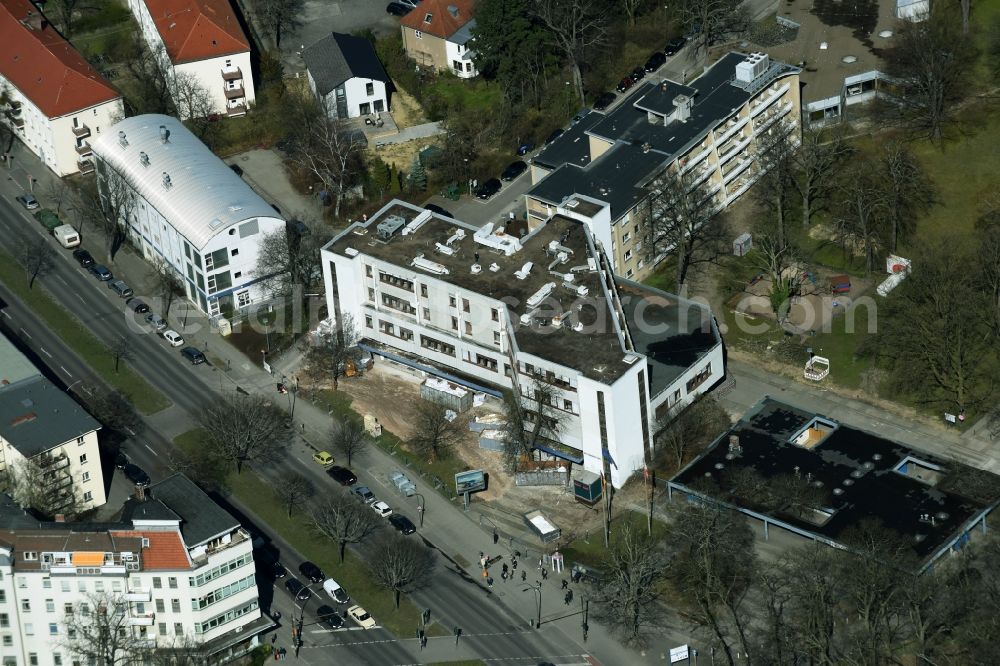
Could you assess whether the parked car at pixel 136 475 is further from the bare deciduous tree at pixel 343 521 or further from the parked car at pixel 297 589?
the parked car at pixel 297 589


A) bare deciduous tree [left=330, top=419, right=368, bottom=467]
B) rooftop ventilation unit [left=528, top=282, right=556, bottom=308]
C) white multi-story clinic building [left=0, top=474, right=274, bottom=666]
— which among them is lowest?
bare deciduous tree [left=330, top=419, right=368, bottom=467]

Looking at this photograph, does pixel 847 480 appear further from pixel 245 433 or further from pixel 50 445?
pixel 50 445

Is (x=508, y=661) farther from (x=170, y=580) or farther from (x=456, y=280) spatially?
(x=456, y=280)

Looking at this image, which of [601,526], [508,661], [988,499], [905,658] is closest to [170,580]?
[508,661]

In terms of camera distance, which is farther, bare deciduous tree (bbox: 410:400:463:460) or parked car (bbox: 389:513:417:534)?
bare deciduous tree (bbox: 410:400:463:460)

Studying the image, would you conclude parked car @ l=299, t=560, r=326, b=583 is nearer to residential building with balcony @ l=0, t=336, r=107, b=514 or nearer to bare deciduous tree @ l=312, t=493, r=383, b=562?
bare deciduous tree @ l=312, t=493, r=383, b=562

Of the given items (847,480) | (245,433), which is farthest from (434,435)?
(847,480)

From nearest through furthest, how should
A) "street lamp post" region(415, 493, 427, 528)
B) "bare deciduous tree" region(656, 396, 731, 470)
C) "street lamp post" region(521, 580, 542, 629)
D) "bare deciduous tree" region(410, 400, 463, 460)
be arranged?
"street lamp post" region(521, 580, 542, 629) < "street lamp post" region(415, 493, 427, 528) < "bare deciduous tree" region(656, 396, 731, 470) < "bare deciduous tree" region(410, 400, 463, 460)

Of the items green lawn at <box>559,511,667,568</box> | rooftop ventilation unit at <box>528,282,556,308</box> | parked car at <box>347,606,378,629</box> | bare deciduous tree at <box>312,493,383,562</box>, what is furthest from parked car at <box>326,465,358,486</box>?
rooftop ventilation unit at <box>528,282,556,308</box>
